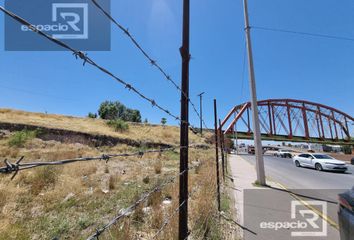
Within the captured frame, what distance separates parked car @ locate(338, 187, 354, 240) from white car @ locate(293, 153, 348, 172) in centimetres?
1534

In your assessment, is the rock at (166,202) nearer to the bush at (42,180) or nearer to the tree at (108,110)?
the bush at (42,180)

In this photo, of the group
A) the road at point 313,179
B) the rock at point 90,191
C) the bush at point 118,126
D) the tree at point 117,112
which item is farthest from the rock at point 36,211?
the tree at point 117,112

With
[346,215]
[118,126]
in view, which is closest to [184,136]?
[346,215]

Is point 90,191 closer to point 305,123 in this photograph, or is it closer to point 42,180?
point 42,180

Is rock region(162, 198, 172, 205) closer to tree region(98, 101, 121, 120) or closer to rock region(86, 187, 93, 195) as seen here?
rock region(86, 187, 93, 195)

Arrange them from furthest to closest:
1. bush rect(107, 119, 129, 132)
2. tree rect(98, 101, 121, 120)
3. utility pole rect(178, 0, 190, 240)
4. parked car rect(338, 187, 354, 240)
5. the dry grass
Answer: tree rect(98, 101, 121, 120), bush rect(107, 119, 129, 132), the dry grass, utility pole rect(178, 0, 190, 240), parked car rect(338, 187, 354, 240)

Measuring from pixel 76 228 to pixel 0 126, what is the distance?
2859 cm

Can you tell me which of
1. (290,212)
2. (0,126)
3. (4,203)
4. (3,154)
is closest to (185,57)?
(290,212)

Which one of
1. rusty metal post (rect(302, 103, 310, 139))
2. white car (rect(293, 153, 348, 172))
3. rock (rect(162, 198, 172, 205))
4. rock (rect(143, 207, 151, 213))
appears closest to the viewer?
rock (rect(143, 207, 151, 213))

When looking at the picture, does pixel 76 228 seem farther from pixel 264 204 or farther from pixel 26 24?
pixel 264 204

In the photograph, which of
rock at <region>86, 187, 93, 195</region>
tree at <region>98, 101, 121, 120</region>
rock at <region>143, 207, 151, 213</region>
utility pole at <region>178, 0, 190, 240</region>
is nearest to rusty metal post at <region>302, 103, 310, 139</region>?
tree at <region>98, 101, 121, 120</region>

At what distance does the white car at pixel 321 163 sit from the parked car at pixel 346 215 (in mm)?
15337

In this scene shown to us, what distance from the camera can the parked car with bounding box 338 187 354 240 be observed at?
2.71m

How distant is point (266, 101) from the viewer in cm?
8456
